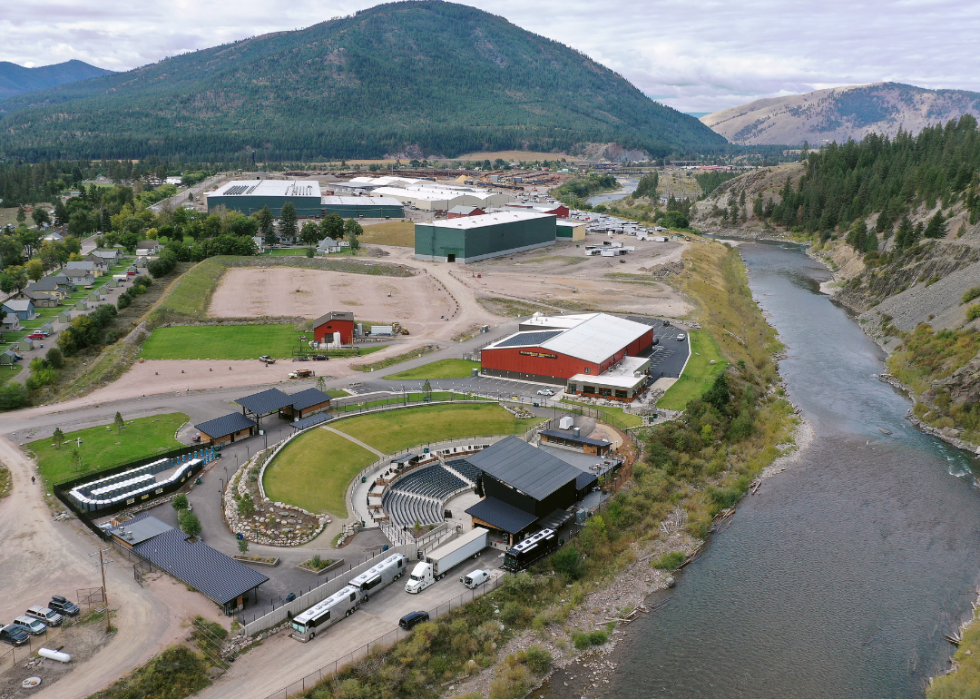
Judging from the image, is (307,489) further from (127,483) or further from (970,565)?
(970,565)

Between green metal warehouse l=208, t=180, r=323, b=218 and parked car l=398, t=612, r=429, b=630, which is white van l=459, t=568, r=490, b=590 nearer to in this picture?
parked car l=398, t=612, r=429, b=630

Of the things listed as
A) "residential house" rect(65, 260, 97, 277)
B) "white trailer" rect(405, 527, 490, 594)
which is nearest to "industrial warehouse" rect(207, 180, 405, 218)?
"residential house" rect(65, 260, 97, 277)

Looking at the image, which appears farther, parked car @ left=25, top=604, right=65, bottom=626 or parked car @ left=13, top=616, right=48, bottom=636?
parked car @ left=25, top=604, right=65, bottom=626

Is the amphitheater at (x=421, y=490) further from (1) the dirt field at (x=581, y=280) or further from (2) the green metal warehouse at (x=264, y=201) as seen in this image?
(2) the green metal warehouse at (x=264, y=201)

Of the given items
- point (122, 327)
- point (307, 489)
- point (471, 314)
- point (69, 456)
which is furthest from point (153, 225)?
point (307, 489)

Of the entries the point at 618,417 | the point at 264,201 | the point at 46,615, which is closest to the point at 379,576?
the point at 46,615

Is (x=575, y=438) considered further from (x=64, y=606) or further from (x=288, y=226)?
(x=288, y=226)
